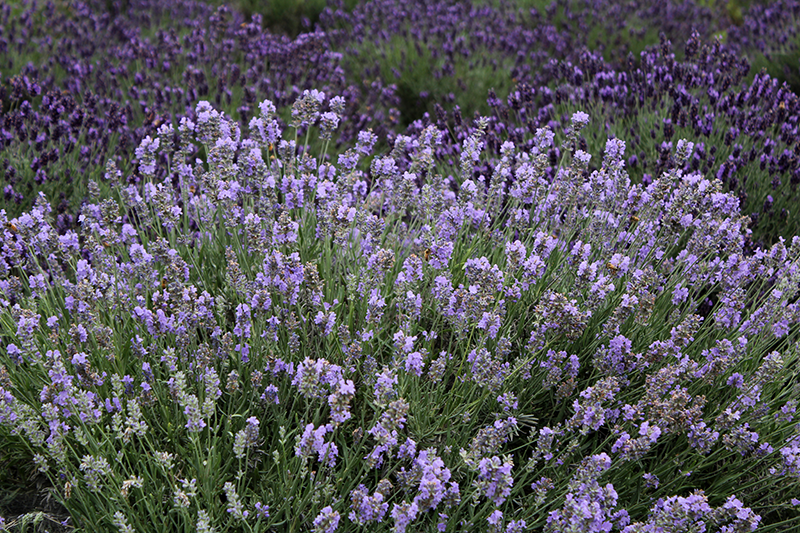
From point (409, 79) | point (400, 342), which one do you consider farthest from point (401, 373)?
point (409, 79)

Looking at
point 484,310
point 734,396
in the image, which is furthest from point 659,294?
point 484,310

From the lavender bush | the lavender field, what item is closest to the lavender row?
the lavender field

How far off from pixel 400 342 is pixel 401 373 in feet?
0.86

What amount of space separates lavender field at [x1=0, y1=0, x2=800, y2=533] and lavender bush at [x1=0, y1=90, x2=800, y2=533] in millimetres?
13

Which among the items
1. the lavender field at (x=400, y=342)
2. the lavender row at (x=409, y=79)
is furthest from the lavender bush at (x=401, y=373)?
the lavender row at (x=409, y=79)

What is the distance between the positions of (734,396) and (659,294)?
18.8 inches

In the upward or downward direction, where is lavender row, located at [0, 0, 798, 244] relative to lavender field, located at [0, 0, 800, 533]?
upward

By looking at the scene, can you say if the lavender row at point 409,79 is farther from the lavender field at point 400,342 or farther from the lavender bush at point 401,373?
the lavender bush at point 401,373

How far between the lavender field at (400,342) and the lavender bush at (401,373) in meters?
0.01

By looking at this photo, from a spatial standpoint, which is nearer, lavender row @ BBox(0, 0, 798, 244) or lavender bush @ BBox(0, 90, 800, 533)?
lavender bush @ BBox(0, 90, 800, 533)

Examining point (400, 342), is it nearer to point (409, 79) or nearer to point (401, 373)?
point (401, 373)

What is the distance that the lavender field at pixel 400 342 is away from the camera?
1.82m

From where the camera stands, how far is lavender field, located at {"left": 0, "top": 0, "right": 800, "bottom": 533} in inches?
71.7

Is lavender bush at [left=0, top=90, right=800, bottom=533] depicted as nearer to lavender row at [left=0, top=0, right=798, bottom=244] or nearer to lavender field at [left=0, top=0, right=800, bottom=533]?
lavender field at [left=0, top=0, right=800, bottom=533]
